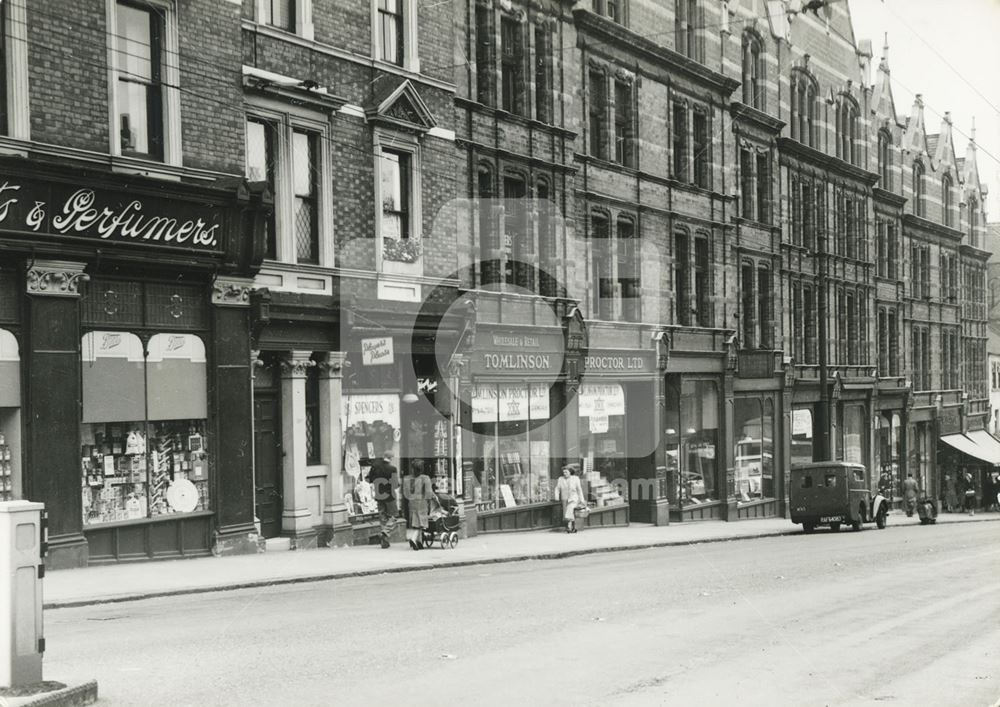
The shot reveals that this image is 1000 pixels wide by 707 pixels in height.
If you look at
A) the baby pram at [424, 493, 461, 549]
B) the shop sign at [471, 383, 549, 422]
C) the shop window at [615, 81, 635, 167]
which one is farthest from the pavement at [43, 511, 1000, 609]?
the shop window at [615, 81, 635, 167]

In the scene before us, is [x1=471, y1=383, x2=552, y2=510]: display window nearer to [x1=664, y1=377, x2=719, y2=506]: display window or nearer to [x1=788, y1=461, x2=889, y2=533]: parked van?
[x1=664, y1=377, x2=719, y2=506]: display window

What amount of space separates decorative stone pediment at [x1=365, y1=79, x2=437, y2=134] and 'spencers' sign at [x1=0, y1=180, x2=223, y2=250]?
463cm

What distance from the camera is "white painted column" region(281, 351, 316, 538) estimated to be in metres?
20.7

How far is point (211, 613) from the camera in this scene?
1255 centimetres

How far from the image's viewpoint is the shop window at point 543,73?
28359mm

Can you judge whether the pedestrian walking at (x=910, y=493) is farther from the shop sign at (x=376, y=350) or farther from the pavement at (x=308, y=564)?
the shop sign at (x=376, y=350)

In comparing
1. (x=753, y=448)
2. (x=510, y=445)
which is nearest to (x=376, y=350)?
(x=510, y=445)

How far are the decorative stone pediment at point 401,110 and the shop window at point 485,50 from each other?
2993 millimetres

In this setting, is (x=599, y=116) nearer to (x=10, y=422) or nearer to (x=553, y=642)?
(x=10, y=422)

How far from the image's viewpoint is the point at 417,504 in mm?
21453

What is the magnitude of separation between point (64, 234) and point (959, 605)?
1240cm

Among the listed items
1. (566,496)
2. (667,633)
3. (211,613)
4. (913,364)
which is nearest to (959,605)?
(667,633)

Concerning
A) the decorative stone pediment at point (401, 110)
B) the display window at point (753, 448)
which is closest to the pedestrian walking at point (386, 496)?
the decorative stone pediment at point (401, 110)

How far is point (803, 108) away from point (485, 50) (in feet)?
65.9
